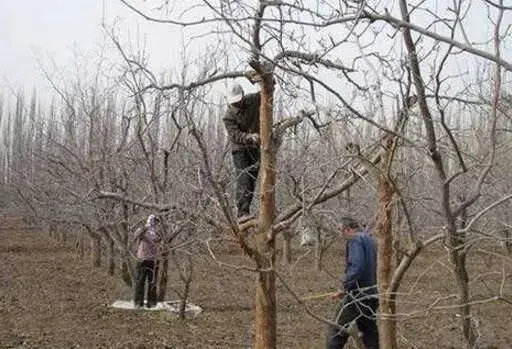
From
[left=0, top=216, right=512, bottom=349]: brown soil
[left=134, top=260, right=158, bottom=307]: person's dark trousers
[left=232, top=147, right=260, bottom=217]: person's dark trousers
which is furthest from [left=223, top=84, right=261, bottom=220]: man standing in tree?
[left=134, top=260, right=158, bottom=307]: person's dark trousers

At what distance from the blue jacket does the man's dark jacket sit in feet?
5.43

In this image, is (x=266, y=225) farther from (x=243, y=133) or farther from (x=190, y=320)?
(x=190, y=320)

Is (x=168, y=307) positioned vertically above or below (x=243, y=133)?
below

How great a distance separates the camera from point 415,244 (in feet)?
12.1

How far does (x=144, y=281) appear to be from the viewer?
11.0m

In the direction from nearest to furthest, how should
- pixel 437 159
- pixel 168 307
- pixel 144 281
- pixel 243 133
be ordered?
pixel 437 159 < pixel 243 133 < pixel 144 281 < pixel 168 307

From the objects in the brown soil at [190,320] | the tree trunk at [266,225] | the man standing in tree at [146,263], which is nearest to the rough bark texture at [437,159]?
the tree trunk at [266,225]

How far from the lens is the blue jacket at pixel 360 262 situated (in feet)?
20.6

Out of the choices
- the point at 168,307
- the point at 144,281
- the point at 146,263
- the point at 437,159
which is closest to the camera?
the point at 437,159

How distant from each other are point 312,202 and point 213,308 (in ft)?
25.4

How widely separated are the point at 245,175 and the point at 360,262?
1.57m

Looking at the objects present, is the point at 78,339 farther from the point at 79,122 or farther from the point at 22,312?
the point at 79,122

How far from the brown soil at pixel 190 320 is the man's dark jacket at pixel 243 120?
899 mm

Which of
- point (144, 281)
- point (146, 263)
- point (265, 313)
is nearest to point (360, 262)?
point (265, 313)
